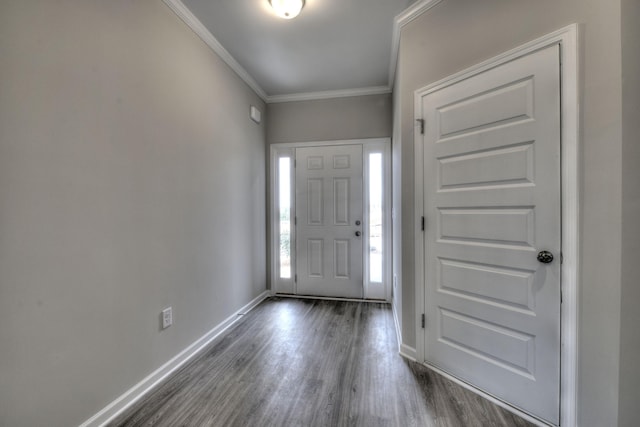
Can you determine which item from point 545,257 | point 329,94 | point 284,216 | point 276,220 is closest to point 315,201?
point 284,216

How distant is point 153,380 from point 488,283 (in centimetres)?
225

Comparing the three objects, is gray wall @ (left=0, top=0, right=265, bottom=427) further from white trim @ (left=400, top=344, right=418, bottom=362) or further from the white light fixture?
white trim @ (left=400, top=344, right=418, bottom=362)

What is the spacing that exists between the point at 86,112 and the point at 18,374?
1204 millimetres

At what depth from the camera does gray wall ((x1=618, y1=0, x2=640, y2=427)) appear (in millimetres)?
1152

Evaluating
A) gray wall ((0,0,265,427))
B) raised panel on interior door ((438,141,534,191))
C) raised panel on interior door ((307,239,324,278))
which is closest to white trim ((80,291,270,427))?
gray wall ((0,0,265,427))

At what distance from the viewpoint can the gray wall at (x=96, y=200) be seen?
3.59 ft

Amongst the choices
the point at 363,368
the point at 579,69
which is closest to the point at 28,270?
the point at 363,368

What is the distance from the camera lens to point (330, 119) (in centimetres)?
349

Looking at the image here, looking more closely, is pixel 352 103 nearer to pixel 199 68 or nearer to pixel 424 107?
pixel 424 107

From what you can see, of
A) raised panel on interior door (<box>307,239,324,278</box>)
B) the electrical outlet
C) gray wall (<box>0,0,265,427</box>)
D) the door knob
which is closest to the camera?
gray wall (<box>0,0,265,427</box>)

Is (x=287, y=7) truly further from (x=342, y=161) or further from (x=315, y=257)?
(x=315, y=257)

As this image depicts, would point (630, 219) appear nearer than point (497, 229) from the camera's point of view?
Yes

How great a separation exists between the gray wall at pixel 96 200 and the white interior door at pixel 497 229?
1848 mm

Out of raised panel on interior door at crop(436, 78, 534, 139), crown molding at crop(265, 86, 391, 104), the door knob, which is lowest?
the door knob
